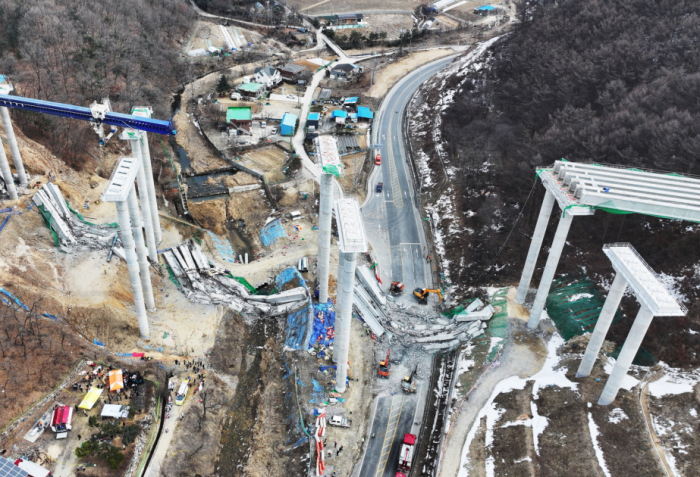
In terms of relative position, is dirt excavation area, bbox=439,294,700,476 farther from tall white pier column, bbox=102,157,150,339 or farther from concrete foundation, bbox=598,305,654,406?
tall white pier column, bbox=102,157,150,339

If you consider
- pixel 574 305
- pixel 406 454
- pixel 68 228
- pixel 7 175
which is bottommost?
pixel 406 454

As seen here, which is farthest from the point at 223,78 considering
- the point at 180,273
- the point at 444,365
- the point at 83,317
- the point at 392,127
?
the point at 444,365

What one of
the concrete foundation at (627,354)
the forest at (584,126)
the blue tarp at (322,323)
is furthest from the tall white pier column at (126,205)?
the concrete foundation at (627,354)

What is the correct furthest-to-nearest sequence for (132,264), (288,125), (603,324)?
(288,125) → (132,264) → (603,324)

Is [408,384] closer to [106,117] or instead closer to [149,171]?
[149,171]

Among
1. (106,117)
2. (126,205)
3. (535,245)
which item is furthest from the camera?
(535,245)

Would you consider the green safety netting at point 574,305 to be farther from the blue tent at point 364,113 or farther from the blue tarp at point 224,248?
the blue tent at point 364,113

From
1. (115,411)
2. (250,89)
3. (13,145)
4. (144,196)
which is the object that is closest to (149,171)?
(144,196)
